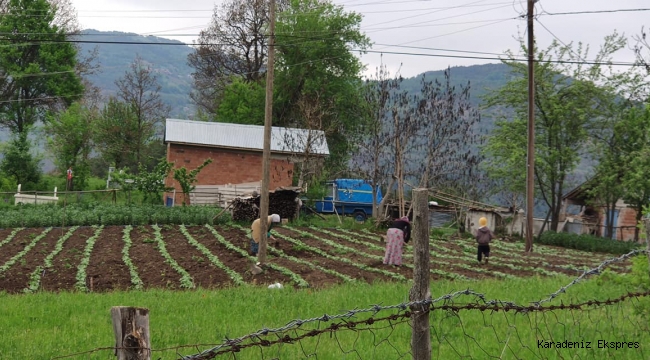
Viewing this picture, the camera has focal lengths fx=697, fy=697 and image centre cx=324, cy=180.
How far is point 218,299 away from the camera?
1119cm

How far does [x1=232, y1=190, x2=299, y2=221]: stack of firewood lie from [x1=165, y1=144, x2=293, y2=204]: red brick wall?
786 centimetres

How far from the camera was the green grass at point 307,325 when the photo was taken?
7.23m

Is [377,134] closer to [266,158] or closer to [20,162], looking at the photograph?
[266,158]

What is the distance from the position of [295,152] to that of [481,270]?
21035 millimetres

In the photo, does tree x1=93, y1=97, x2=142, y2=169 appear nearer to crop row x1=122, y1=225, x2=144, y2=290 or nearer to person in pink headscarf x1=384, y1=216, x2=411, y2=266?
crop row x1=122, y1=225, x2=144, y2=290

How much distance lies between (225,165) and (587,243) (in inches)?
805

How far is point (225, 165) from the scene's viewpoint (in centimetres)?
4112

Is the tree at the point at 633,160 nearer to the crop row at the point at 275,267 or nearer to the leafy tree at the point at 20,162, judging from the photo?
the crop row at the point at 275,267

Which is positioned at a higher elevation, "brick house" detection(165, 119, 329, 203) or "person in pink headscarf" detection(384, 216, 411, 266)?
"brick house" detection(165, 119, 329, 203)

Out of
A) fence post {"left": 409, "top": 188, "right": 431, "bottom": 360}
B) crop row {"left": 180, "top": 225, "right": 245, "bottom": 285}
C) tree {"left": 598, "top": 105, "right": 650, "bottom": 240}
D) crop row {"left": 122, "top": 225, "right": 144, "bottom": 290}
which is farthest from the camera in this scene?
tree {"left": 598, "top": 105, "right": 650, "bottom": 240}

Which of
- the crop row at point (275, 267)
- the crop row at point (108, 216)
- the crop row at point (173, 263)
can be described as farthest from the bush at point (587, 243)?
the crop row at point (173, 263)

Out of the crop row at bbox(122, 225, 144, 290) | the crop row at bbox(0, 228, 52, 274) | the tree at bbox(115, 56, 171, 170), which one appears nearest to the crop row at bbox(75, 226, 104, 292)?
the crop row at bbox(122, 225, 144, 290)

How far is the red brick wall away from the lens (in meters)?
40.4

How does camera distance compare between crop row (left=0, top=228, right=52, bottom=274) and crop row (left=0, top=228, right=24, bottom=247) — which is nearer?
crop row (left=0, top=228, right=52, bottom=274)
